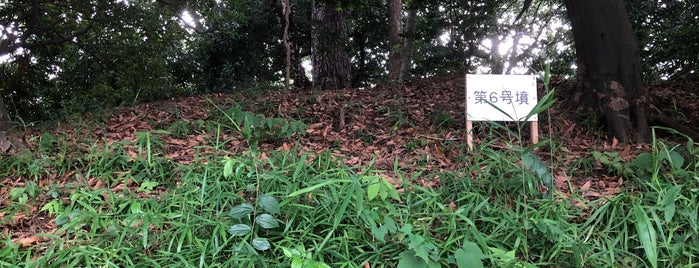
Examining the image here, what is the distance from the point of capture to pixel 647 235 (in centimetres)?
240

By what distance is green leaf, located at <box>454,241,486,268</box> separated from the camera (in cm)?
212

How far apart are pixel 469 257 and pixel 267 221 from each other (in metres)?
1.09

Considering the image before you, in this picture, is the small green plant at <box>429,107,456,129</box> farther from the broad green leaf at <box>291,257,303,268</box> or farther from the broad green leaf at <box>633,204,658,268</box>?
the broad green leaf at <box>291,257,303,268</box>

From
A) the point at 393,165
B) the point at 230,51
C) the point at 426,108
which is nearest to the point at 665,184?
the point at 393,165

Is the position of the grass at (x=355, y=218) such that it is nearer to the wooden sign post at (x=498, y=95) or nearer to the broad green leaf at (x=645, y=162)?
the broad green leaf at (x=645, y=162)

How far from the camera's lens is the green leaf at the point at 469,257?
2115 millimetres

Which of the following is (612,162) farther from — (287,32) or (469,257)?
(287,32)

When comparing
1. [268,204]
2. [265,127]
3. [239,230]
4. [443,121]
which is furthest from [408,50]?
[239,230]

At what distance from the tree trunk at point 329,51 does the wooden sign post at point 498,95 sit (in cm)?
401

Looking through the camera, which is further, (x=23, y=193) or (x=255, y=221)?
(x=23, y=193)

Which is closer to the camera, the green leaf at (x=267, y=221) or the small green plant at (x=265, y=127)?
the green leaf at (x=267, y=221)

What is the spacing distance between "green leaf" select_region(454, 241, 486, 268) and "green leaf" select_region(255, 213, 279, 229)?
0.99 meters

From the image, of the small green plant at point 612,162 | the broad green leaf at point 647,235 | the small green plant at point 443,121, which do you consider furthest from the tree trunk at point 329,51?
the broad green leaf at point 647,235

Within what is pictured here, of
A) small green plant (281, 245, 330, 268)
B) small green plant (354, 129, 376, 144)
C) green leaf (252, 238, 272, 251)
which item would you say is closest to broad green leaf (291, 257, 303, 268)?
small green plant (281, 245, 330, 268)
